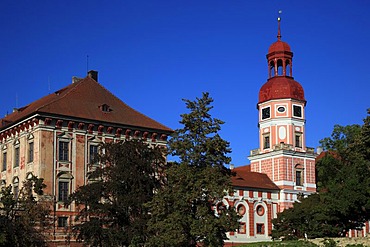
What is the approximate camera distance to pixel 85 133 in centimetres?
5322

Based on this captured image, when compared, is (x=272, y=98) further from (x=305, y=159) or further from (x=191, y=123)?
(x=191, y=123)

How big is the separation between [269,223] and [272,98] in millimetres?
13500

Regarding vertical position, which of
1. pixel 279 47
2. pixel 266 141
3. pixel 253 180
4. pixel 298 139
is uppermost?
pixel 279 47

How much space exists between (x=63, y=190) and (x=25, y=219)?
1069 cm

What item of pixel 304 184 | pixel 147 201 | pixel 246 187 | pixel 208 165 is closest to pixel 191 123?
pixel 208 165

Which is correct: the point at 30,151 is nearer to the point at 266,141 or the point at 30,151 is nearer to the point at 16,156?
the point at 16,156

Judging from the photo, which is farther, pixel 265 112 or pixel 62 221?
pixel 265 112

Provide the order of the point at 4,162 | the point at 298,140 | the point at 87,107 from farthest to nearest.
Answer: the point at 298,140
the point at 4,162
the point at 87,107

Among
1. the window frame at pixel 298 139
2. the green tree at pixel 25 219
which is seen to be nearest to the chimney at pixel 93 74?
the green tree at pixel 25 219

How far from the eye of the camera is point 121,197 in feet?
132

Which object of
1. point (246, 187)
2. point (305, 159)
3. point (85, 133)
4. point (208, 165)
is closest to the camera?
point (208, 165)

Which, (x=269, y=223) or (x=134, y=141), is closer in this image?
(x=134, y=141)

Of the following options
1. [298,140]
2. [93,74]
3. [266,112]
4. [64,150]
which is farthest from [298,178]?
[64,150]

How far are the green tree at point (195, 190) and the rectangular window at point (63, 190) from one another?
48.1ft
